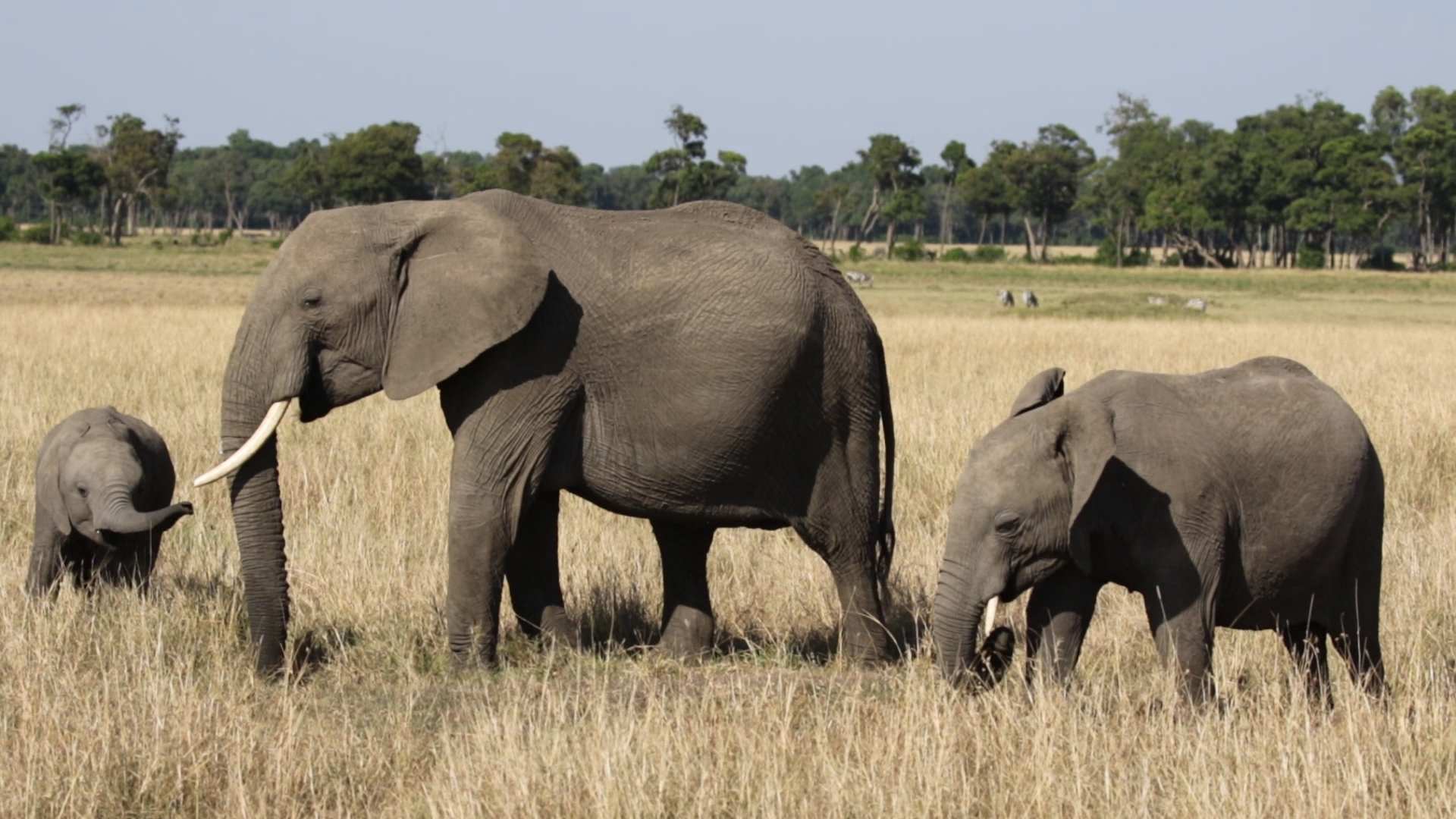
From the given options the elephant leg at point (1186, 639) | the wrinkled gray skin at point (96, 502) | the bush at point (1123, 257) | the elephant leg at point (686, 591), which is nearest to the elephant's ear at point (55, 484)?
the wrinkled gray skin at point (96, 502)

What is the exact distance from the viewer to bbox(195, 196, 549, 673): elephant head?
19.7 ft

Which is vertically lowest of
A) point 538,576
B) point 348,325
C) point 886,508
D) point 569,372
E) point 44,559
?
point 44,559

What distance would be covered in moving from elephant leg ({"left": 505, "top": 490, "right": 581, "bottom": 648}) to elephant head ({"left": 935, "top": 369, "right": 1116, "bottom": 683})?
208 cm

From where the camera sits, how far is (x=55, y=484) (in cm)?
717

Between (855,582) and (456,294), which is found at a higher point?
(456,294)

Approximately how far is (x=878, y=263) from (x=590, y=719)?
2587 inches

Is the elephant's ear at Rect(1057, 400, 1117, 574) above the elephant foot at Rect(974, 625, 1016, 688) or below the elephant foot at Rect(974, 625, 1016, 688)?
above

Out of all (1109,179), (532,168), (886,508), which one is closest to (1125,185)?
(1109,179)

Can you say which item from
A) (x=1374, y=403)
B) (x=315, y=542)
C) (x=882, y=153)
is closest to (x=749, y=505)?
(x=315, y=542)

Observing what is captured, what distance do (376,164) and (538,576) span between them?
7220 centimetres

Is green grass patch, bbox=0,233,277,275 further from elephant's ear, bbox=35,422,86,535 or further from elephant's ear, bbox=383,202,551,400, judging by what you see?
elephant's ear, bbox=383,202,551,400

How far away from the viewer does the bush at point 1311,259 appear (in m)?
78.8

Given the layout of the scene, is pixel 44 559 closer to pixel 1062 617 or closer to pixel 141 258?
pixel 1062 617

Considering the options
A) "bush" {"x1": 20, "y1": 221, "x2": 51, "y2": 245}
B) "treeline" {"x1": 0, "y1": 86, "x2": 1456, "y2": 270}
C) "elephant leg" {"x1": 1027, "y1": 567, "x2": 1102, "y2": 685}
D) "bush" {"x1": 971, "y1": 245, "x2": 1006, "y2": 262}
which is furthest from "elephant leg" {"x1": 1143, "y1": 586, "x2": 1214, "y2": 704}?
"bush" {"x1": 971, "y1": 245, "x2": 1006, "y2": 262}
